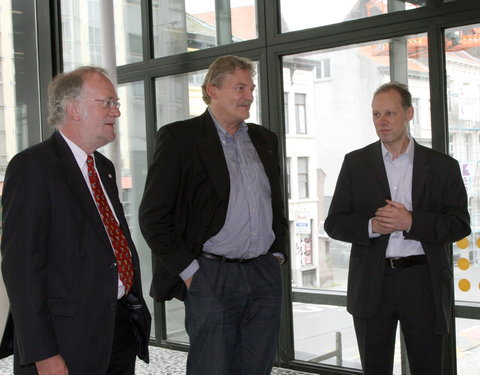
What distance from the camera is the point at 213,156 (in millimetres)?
2809

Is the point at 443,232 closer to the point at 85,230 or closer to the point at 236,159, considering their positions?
the point at 236,159

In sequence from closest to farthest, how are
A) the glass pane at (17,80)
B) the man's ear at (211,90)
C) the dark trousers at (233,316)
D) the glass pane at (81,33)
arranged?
the dark trousers at (233,316)
the man's ear at (211,90)
the glass pane at (81,33)
the glass pane at (17,80)

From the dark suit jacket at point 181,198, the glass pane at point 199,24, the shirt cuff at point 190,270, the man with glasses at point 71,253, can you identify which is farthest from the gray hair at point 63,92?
the glass pane at point 199,24

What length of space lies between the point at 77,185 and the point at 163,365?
278 centimetres

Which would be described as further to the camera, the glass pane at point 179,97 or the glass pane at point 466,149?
the glass pane at point 179,97

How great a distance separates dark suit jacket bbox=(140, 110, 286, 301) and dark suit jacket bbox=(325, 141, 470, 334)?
0.66 m

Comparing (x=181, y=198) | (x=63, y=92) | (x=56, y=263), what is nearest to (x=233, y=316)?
(x=181, y=198)

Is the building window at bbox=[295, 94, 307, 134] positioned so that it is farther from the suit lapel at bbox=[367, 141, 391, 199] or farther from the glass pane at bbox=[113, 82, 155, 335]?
the glass pane at bbox=[113, 82, 155, 335]

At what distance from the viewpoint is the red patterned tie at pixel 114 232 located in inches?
89.0

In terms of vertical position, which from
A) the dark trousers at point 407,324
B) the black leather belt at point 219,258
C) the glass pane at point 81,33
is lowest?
the dark trousers at point 407,324

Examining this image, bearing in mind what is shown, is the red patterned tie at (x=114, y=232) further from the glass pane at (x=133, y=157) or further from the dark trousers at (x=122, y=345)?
the glass pane at (x=133, y=157)

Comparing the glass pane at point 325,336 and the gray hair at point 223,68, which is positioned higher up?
the gray hair at point 223,68

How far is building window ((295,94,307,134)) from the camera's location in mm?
4316

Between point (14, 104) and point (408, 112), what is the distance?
13.2 ft
